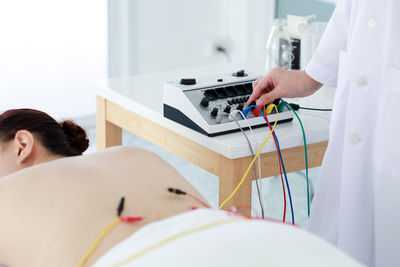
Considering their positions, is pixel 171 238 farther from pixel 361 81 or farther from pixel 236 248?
pixel 361 81

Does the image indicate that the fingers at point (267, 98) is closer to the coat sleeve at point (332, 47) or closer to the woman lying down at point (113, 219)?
the coat sleeve at point (332, 47)

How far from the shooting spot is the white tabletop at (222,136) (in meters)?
1.73

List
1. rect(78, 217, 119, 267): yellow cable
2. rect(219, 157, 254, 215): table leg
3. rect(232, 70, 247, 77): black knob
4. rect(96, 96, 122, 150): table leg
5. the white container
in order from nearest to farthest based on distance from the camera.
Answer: rect(78, 217, 119, 267): yellow cable → rect(219, 157, 254, 215): table leg → rect(232, 70, 247, 77): black knob → rect(96, 96, 122, 150): table leg → the white container

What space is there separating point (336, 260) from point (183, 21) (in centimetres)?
329

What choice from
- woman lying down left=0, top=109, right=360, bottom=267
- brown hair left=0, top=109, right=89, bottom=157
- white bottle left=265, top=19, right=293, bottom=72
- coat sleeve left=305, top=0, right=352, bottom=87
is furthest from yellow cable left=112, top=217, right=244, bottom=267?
white bottle left=265, top=19, right=293, bottom=72

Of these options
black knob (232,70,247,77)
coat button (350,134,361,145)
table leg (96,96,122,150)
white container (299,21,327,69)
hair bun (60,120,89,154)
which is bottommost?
A: table leg (96,96,122,150)

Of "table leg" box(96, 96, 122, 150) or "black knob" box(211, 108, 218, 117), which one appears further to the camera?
"table leg" box(96, 96, 122, 150)

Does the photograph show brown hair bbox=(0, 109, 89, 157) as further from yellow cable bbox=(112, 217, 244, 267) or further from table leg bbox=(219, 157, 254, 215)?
yellow cable bbox=(112, 217, 244, 267)

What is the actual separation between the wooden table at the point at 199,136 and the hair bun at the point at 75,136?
273 millimetres

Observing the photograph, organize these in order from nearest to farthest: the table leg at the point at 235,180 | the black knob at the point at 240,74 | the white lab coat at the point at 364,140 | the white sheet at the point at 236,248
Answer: the white sheet at the point at 236,248 < the white lab coat at the point at 364,140 < the table leg at the point at 235,180 < the black knob at the point at 240,74

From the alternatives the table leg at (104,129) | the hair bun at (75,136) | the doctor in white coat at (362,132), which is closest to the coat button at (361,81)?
the doctor in white coat at (362,132)

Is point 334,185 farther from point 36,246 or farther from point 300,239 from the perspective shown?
point 36,246

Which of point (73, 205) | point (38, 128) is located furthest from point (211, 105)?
point (73, 205)

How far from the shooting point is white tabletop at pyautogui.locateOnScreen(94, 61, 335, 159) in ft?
5.67
